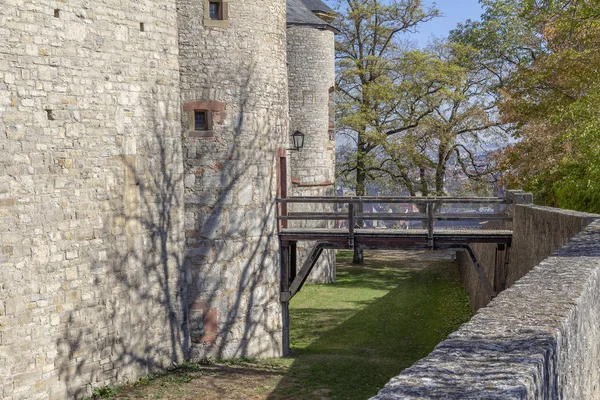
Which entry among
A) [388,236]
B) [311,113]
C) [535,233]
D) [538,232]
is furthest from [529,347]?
[311,113]

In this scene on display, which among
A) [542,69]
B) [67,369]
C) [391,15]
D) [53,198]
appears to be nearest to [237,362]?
[67,369]

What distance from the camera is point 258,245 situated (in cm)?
1462

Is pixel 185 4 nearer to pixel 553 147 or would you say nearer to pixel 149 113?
pixel 149 113

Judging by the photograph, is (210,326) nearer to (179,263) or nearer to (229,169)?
(179,263)

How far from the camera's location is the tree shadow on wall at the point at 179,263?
11.5m

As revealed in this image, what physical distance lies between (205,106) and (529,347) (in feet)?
34.7

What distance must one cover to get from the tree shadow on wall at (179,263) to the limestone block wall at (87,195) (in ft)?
0.10

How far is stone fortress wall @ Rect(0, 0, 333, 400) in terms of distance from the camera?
10.2 metres

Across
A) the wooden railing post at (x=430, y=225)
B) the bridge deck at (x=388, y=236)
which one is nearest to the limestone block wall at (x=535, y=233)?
the bridge deck at (x=388, y=236)

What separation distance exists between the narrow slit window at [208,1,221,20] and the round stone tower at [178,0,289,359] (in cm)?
2

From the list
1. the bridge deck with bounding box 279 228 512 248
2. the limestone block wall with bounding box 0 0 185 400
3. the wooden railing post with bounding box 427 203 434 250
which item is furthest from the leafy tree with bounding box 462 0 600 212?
the limestone block wall with bounding box 0 0 185 400

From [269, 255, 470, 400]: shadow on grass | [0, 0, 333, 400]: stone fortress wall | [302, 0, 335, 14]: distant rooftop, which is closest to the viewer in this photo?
[0, 0, 333, 400]: stone fortress wall

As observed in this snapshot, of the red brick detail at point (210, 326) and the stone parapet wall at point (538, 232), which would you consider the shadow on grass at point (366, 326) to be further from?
the stone parapet wall at point (538, 232)

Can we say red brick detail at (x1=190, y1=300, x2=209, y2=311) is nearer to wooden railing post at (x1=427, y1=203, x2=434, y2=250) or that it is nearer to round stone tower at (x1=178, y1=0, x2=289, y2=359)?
round stone tower at (x1=178, y1=0, x2=289, y2=359)
